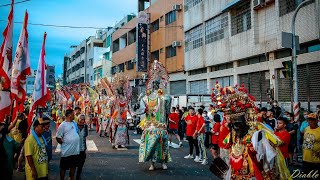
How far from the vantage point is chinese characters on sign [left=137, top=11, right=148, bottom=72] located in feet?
110

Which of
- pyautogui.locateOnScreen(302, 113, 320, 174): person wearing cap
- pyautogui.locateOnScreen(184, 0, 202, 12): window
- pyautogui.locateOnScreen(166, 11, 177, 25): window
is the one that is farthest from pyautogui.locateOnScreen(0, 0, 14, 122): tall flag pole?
pyautogui.locateOnScreen(166, 11, 177, 25): window

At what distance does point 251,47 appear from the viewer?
1858cm

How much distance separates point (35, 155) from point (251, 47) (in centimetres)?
1558

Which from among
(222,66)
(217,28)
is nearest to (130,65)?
(217,28)

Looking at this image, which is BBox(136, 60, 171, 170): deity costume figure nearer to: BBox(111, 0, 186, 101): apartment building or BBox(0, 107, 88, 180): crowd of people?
BBox(0, 107, 88, 180): crowd of people

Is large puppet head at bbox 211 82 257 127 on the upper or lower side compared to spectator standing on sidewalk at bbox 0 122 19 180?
upper

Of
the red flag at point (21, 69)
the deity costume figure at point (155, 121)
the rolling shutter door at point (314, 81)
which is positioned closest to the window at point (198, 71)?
the rolling shutter door at point (314, 81)

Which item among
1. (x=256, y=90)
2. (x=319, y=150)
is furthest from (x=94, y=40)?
(x=319, y=150)

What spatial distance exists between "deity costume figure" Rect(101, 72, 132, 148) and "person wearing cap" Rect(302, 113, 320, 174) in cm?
765

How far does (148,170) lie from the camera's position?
9.07 m

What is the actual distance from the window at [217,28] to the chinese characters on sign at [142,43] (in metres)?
10.8

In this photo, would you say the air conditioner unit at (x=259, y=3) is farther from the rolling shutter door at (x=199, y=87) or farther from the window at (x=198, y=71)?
the rolling shutter door at (x=199, y=87)

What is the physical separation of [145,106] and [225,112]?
15.4 ft

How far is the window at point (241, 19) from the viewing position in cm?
1930
